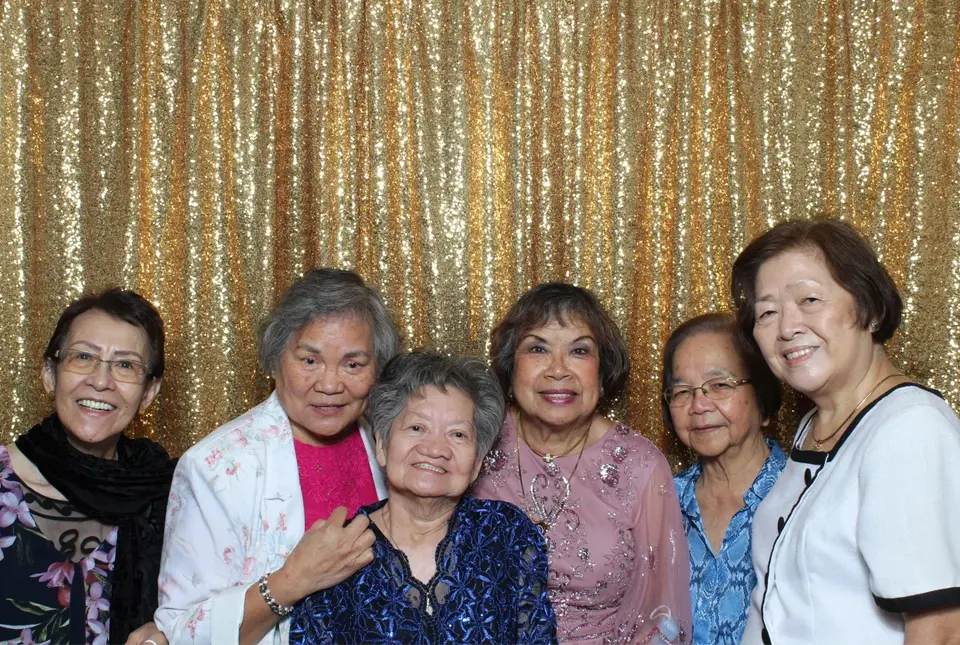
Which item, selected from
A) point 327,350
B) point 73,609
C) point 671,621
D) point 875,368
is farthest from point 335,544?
point 875,368

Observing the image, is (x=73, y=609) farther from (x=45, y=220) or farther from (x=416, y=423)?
(x=45, y=220)

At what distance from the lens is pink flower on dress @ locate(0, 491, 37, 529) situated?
7.20 ft

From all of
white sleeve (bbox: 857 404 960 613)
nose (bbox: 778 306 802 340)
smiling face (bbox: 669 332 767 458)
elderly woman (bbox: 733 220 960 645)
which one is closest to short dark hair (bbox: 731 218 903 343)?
elderly woman (bbox: 733 220 960 645)

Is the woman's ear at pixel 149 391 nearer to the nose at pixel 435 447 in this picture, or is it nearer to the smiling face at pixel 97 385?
the smiling face at pixel 97 385

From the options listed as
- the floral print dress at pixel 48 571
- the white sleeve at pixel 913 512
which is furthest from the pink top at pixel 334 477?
the white sleeve at pixel 913 512

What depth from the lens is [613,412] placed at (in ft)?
9.57

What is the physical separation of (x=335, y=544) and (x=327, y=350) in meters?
0.51

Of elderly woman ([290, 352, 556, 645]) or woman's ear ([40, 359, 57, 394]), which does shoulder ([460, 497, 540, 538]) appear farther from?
woman's ear ([40, 359, 57, 394])

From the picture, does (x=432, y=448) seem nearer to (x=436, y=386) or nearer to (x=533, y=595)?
(x=436, y=386)

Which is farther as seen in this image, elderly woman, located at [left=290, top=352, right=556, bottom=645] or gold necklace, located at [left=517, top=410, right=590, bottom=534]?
gold necklace, located at [left=517, top=410, right=590, bottom=534]

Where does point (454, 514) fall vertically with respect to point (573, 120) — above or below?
below

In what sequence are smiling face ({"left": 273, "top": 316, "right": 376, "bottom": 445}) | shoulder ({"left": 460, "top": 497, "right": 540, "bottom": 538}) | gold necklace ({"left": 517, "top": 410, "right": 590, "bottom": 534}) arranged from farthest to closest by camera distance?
1. gold necklace ({"left": 517, "top": 410, "right": 590, "bottom": 534})
2. smiling face ({"left": 273, "top": 316, "right": 376, "bottom": 445})
3. shoulder ({"left": 460, "top": 497, "right": 540, "bottom": 538})

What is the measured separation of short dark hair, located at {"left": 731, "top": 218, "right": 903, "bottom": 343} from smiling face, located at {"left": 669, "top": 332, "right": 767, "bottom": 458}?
17.8 inches

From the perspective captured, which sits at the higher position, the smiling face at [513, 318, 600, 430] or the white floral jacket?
the smiling face at [513, 318, 600, 430]
